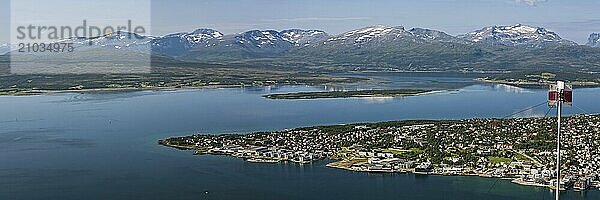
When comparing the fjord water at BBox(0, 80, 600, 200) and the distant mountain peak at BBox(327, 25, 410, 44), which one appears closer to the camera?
the fjord water at BBox(0, 80, 600, 200)

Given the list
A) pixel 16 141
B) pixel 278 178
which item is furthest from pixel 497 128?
pixel 16 141

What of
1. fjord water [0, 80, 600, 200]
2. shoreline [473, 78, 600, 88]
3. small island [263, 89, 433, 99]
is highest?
shoreline [473, 78, 600, 88]

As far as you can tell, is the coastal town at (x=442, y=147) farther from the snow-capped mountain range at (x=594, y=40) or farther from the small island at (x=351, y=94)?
the snow-capped mountain range at (x=594, y=40)

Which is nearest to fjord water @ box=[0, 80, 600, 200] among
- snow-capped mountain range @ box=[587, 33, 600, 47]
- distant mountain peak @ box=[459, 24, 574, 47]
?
distant mountain peak @ box=[459, 24, 574, 47]

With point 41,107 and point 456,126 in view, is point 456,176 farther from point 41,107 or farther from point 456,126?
point 41,107

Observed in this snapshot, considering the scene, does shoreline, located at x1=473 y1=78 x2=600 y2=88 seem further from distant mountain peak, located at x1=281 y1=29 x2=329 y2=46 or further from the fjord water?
distant mountain peak, located at x1=281 y1=29 x2=329 y2=46

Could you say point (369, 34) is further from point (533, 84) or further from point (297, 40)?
point (533, 84)
